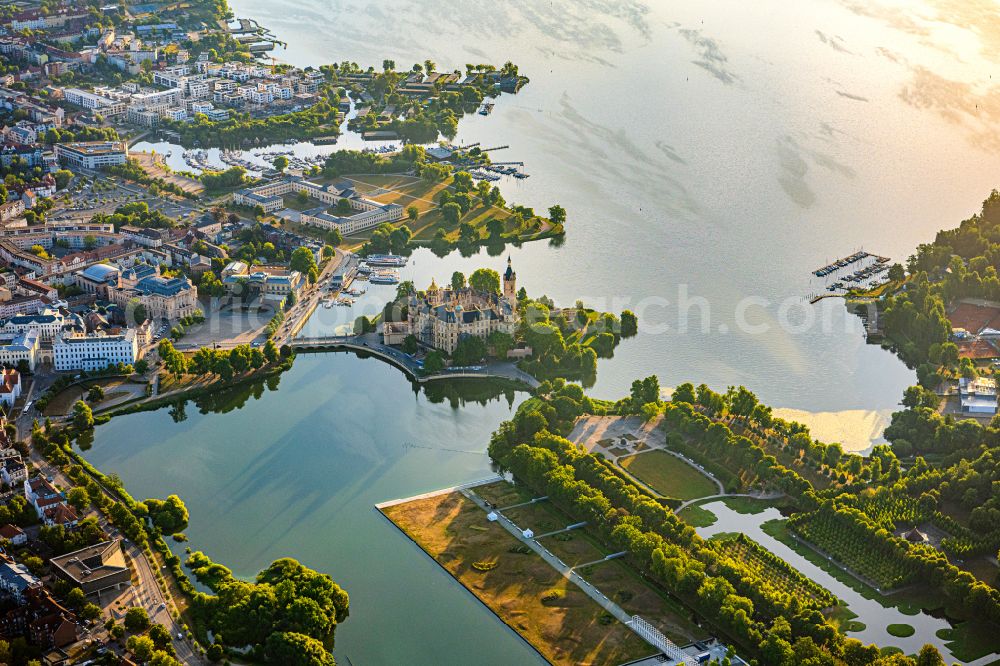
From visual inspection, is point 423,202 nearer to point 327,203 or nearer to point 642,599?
point 327,203

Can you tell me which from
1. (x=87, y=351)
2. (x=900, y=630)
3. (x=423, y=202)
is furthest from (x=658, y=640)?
(x=423, y=202)

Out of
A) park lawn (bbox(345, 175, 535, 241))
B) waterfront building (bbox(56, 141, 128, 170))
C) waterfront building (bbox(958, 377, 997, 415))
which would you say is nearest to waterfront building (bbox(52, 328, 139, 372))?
park lawn (bbox(345, 175, 535, 241))

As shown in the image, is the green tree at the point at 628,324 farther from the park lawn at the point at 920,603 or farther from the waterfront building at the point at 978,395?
the park lawn at the point at 920,603

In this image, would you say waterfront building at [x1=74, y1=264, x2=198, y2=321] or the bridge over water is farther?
waterfront building at [x1=74, y1=264, x2=198, y2=321]

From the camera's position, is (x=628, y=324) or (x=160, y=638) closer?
(x=160, y=638)

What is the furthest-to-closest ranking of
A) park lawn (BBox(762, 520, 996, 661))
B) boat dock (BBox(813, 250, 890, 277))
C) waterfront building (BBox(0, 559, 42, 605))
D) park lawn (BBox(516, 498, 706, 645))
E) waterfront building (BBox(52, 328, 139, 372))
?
boat dock (BBox(813, 250, 890, 277)) < waterfront building (BBox(52, 328, 139, 372)) < park lawn (BBox(516, 498, 706, 645)) < park lawn (BBox(762, 520, 996, 661)) < waterfront building (BBox(0, 559, 42, 605))

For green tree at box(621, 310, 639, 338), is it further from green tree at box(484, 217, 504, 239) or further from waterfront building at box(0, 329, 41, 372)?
waterfront building at box(0, 329, 41, 372)

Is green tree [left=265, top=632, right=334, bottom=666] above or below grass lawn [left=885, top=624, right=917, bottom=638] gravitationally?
below

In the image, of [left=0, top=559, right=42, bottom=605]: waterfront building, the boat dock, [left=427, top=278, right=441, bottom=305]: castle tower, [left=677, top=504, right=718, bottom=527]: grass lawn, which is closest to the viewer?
[left=0, top=559, right=42, bottom=605]: waterfront building

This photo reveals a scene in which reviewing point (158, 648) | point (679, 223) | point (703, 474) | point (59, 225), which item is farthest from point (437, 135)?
point (158, 648)
